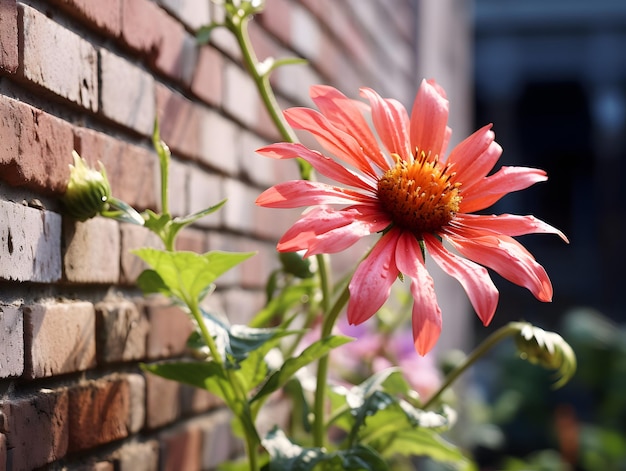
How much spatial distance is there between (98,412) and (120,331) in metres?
0.08

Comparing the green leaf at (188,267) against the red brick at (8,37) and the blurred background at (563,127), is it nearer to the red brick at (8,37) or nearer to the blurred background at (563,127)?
the red brick at (8,37)

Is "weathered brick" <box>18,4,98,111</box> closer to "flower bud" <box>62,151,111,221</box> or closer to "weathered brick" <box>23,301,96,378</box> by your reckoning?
"flower bud" <box>62,151,111,221</box>

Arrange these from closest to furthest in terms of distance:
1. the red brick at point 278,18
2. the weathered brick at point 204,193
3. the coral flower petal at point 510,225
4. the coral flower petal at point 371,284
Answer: the coral flower petal at point 371,284
the coral flower petal at point 510,225
the weathered brick at point 204,193
the red brick at point 278,18

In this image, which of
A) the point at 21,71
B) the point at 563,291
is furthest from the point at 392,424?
the point at 563,291

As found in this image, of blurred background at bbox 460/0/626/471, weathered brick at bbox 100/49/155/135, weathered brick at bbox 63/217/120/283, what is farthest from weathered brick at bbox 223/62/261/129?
blurred background at bbox 460/0/626/471

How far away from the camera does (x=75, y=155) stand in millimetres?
693

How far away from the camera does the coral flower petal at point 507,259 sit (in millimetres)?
642

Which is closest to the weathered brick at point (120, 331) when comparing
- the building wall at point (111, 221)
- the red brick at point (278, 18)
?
the building wall at point (111, 221)

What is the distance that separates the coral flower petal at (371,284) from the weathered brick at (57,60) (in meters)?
0.29

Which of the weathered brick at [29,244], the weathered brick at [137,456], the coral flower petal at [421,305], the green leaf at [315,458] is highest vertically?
the weathered brick at [29,244]

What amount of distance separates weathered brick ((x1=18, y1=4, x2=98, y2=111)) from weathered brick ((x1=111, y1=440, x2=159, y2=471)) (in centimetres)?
33

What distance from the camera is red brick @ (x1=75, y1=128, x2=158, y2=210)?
0.77 meters

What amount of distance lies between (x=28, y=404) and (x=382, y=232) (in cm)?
30

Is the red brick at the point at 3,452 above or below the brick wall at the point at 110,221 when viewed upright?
below
